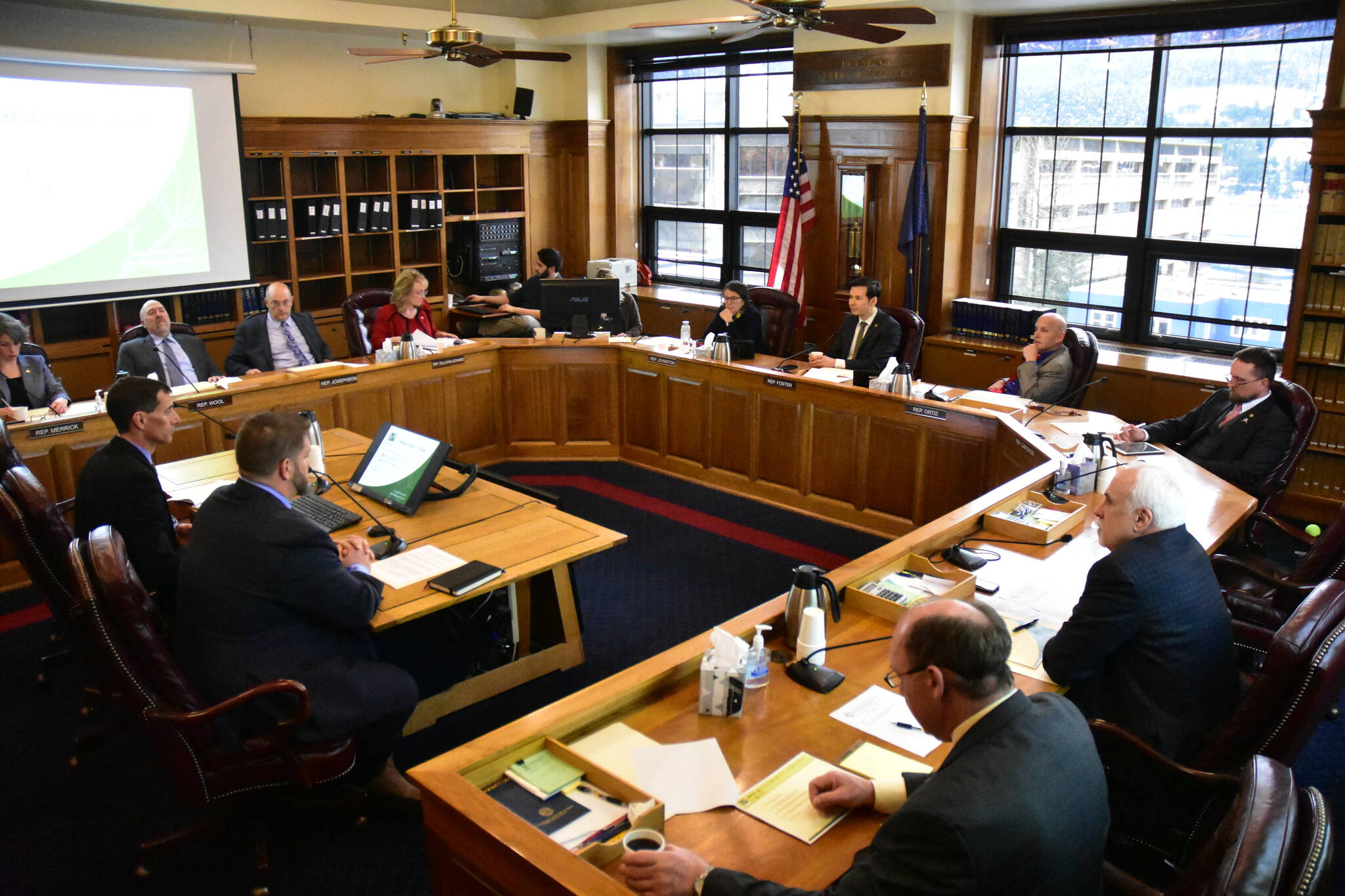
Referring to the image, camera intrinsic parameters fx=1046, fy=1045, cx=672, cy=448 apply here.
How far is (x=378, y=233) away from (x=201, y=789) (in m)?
6.92

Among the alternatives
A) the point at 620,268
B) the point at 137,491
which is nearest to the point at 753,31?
the point at 137,491

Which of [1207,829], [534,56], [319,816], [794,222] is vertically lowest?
[319,816]

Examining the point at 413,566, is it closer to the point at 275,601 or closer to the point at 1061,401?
the point at 275,601

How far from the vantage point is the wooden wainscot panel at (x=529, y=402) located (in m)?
7.13

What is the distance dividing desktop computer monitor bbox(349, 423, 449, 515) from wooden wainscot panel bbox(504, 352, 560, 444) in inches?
107

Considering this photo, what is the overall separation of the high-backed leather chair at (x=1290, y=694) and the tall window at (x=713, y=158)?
7.19 metres

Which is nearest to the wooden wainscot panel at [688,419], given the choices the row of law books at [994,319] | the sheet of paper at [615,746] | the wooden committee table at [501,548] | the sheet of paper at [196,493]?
the row of law books at [994,319]

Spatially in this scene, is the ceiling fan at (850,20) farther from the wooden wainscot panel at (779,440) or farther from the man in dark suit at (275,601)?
the man in dark suit at (275,601)

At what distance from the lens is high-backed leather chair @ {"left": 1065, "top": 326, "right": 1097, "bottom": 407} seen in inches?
230

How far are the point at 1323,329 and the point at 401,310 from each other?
5.59 metres

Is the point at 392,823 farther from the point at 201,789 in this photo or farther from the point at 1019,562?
the point at 1019,562

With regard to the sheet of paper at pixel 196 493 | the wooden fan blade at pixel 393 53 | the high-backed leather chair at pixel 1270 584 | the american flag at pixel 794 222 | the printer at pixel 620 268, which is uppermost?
the wooden fan blade at pixel 393 53

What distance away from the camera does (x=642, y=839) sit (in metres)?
2.04

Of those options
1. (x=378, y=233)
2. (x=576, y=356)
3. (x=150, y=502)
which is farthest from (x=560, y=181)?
(x=150, y=502)
